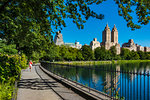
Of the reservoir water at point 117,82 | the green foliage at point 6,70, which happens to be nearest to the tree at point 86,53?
the reservoir water at point 117,82

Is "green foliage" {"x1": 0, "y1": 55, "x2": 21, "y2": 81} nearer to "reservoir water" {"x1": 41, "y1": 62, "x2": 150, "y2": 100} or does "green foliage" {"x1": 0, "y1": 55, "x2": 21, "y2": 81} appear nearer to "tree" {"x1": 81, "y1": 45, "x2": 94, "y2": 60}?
"reservoir water" {"x1": 41, "y1": 62, "x2": 150, "y2": 100}

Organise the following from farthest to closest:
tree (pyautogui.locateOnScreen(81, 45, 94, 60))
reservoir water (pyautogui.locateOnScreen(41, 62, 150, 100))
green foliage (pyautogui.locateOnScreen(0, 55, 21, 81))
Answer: tree (pyautogui.locateOnScreen(81, 45, 94, 60)), green foliage (pyautogui.locateOnScreen(0, 55, 21, 81)), reservoir water (pyautogui.locateOnScreen(41, 62, 150, 100))

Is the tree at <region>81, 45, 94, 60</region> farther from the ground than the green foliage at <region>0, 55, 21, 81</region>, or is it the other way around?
the tree at <region>81, 45, 94, 60</region>

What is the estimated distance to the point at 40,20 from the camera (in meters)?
6.43

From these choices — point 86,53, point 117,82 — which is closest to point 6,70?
point 117,82

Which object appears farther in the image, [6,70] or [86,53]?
[86,53]

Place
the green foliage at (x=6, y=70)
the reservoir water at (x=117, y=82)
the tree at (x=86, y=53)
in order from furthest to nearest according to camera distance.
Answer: the tree at (x=86, y=53) → the green foliage at (x=6, y=70) → the reservoir water at (x=117, y=82)

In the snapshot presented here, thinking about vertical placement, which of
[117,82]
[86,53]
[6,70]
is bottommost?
[117,82]

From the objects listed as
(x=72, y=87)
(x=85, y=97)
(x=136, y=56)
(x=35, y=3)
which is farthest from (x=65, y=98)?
(x=136, y=56)

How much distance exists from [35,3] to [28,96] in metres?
4.05

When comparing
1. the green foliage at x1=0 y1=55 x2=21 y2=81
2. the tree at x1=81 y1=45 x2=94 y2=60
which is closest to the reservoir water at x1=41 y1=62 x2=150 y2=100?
the green foliage at x1=0 y1=55 x2=21 y2=81

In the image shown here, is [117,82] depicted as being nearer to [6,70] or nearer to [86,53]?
[6,70]

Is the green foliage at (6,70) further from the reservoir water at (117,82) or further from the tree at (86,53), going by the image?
the tree at (86,53)

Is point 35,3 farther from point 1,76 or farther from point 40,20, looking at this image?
point 1,76
